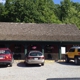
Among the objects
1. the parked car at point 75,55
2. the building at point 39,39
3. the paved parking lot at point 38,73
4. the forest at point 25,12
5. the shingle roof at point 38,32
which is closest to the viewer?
the paved parking lot at point 38,73

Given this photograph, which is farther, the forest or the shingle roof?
the forest

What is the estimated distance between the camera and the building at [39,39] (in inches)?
1150

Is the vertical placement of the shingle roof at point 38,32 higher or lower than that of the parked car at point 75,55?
higher

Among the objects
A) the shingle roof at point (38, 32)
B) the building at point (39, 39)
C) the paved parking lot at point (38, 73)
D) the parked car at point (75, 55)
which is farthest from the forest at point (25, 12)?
the paved parking lot at point (38, 73)

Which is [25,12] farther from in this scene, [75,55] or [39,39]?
[75,55]

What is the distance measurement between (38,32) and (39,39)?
3.17 meters

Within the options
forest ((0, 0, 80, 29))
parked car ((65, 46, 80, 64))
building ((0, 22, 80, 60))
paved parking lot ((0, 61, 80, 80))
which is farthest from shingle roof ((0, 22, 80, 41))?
forest ((0, 0, 80, 29))

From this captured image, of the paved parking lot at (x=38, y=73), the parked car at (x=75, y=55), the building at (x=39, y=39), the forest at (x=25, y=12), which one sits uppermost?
the forest at (x=25, y=12)

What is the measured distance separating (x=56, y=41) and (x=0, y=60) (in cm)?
1117

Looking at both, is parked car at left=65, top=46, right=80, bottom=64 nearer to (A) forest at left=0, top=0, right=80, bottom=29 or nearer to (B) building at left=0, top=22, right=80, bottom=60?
(B) building at left=0, top=22, right=80, bottom=60

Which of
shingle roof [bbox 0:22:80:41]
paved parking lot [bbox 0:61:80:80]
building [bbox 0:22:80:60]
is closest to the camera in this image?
paved parking lot [bbox 0:61:80:80]

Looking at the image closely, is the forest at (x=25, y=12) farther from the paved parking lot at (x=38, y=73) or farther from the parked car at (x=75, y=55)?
the paved parking lot at (x=38, y=73)

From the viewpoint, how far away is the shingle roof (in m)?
29.9

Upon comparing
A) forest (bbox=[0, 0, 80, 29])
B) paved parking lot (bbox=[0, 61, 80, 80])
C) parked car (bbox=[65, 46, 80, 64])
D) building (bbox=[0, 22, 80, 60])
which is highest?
forest (bbox=[0, 0, 80, 29])
